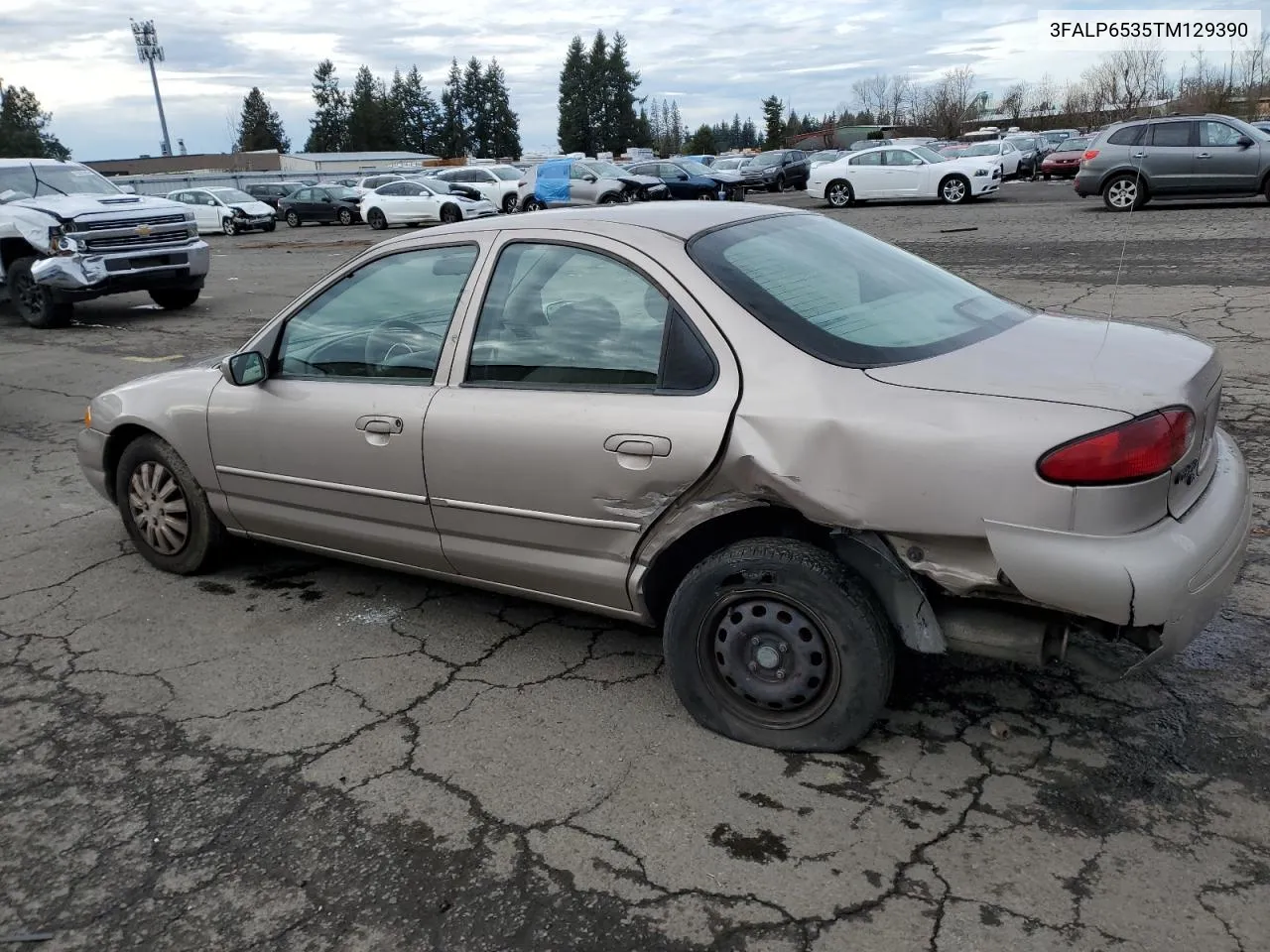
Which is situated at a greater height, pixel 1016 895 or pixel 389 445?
pixel 389 445

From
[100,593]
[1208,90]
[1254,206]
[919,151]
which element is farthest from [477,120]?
[100,593]

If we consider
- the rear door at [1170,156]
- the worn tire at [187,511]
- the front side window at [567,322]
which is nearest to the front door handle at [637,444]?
the front side window at [567,322]

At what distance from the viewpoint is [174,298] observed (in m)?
14.6

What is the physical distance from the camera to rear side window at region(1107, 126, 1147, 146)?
18423 millimetres

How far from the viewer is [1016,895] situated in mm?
2500

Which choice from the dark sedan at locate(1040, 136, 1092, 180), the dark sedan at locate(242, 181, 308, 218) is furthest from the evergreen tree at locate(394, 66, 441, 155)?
the dark sedan at locate(1040, 136, 1092, 180)

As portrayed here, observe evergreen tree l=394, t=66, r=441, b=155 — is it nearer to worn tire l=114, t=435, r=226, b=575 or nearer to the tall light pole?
the tall light pole

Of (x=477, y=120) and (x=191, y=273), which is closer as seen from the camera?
(x=191, y=273)

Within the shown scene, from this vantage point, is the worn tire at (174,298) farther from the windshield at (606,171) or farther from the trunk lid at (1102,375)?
the windshield at (606,171)

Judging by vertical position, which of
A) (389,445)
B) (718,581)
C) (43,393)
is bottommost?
(43,393)

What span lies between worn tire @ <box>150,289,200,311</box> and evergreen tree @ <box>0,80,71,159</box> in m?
79.6

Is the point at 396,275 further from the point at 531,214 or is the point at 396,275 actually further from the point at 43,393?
the point at 43,393

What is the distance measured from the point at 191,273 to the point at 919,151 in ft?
60.4

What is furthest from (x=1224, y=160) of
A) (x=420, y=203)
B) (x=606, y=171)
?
(x=420, y=203)
